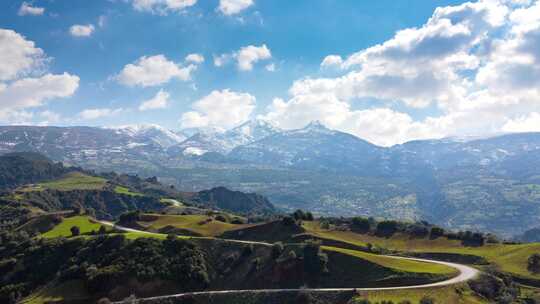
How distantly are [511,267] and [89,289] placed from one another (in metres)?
94.4

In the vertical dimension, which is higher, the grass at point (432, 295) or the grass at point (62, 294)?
the grass at point (432, 295)

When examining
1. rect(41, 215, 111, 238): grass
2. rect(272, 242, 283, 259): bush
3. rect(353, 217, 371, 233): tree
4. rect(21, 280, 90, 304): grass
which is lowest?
rect(21, 280, 90, 304): grass

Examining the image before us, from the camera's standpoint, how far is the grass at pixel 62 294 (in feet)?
320

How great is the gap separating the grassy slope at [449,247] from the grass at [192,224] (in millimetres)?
27766

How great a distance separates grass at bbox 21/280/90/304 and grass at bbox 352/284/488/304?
6222cm

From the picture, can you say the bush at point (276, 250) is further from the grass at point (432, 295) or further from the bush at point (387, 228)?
the bush at point (387, 228)

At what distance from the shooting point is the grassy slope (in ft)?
324

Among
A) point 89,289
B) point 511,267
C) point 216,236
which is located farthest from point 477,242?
point 89,289

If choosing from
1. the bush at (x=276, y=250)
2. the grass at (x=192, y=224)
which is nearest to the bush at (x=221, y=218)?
the grass at (x=192, y=224)

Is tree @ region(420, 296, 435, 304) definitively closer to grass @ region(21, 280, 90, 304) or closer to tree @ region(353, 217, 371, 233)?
tree @ region(353, 217, 371, 233)

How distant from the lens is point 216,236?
439 feet

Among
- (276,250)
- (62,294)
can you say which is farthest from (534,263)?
(62,294)

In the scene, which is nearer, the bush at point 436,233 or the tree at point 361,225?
the bush at point 436,233

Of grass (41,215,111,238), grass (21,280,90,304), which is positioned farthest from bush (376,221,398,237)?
grass (41,215,111,238)
